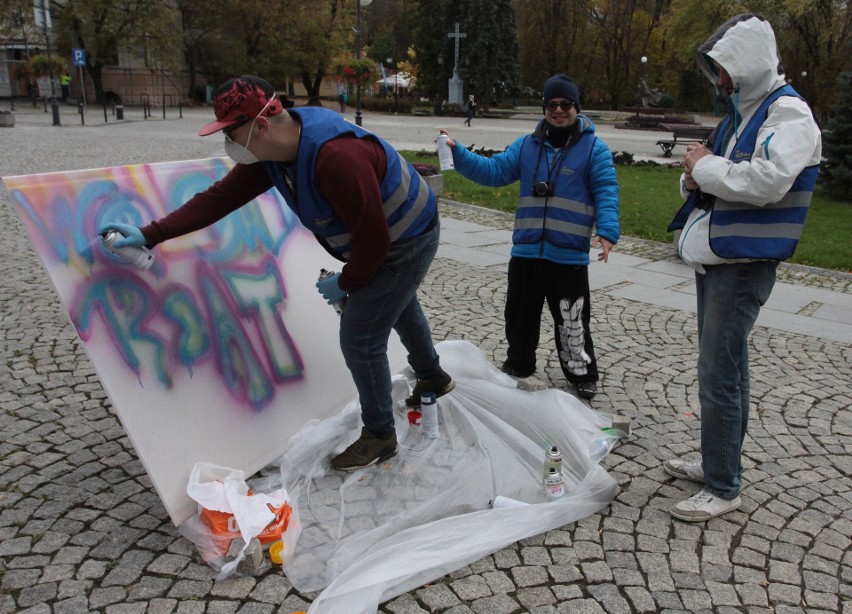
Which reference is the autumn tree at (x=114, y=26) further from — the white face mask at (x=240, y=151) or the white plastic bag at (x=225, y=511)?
the white plastic bag at (x=225, y=511)

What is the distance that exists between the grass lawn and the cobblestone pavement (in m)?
3.63

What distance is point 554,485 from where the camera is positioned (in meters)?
2.92

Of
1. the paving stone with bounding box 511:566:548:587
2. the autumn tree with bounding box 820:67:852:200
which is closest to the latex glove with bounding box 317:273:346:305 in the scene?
the paving stone with bounding box 511:566:548:587

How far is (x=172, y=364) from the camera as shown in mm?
2855

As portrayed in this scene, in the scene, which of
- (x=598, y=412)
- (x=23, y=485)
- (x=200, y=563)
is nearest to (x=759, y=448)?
(x=598, y=412)

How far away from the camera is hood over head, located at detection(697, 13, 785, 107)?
2.40 m

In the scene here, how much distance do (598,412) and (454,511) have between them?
126 centimetres

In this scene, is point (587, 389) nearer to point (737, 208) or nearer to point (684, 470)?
point (684, 470)

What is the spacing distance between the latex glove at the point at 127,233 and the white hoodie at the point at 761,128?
216 centimetres

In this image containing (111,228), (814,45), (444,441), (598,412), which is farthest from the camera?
(814,45)

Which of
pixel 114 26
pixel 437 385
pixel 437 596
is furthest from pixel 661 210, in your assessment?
pixel 114 26

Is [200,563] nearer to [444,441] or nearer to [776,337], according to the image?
[444,441]

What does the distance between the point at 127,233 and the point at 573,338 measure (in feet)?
8.12

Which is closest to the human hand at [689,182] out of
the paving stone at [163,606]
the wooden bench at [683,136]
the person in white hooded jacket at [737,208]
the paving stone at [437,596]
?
the person in white hooded jacket at [737,208]
